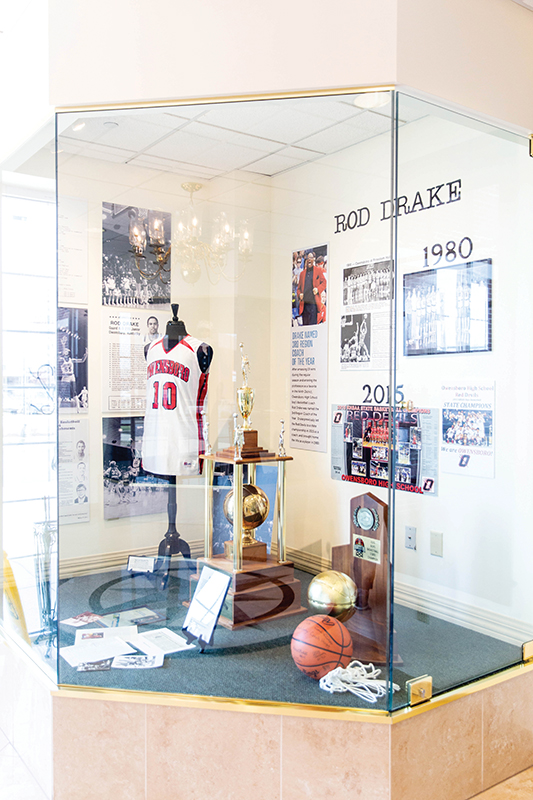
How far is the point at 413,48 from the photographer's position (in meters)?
1.93

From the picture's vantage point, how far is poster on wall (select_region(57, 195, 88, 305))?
7.04ft

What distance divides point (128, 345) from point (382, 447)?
0.94 metres

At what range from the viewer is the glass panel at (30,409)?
2.24m

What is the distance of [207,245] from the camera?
84.5 inches

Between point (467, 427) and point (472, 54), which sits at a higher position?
point (472, 54)

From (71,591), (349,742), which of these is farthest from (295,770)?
(71,591)

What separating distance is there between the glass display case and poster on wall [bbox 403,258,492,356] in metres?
0.01

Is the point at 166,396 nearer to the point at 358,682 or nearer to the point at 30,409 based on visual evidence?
the point at 30,409

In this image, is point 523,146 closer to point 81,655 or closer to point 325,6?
point 325,6

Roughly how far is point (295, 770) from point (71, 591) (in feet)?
3.09

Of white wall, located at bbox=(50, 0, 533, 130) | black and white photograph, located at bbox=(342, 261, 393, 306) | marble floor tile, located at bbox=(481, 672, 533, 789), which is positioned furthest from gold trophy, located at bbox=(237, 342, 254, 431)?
marble floor tile, located at bbox=(481, 672, 533, 789)

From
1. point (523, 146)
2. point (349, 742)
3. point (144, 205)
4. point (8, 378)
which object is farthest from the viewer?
point (8, 378)

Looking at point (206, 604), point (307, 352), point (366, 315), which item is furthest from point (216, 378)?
point (206, 604)

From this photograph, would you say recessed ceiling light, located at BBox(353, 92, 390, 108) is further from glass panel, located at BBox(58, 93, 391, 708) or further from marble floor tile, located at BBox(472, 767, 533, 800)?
marble floor tile, located at BBox(472, 767, 533, 800)
